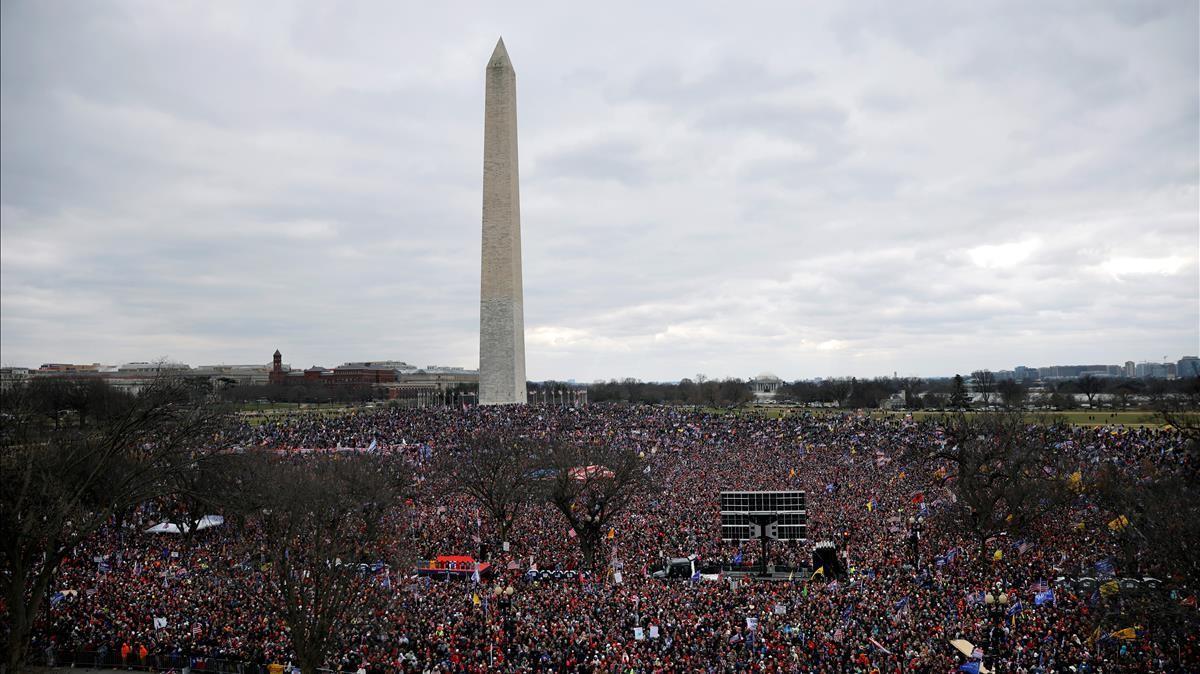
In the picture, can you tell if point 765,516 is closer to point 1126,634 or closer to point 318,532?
point 1126,634

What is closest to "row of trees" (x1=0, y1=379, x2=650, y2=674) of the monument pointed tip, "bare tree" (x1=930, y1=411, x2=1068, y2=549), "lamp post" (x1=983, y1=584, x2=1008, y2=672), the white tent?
the white tent

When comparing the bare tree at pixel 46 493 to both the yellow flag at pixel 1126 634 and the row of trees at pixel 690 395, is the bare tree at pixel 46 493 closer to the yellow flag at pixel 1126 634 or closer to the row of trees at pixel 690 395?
the yellow flag at pixel 1126 634

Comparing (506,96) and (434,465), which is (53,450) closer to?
(434,465)

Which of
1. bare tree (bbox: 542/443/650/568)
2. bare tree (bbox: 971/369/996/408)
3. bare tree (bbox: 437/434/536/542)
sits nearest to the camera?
bare tree (bbox: 542/443/650/568)

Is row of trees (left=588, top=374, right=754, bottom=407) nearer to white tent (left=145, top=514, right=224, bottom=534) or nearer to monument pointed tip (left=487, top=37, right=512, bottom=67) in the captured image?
monument pointed tip (left=487, top=37, right=512, bottom=67)

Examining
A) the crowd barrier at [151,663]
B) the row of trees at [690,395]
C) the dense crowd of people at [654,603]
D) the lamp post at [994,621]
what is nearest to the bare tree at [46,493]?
the crowd barrier at [151,663]

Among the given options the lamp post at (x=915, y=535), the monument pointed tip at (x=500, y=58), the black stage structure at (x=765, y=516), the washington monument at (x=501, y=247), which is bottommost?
the lamp post at (x=915, y=535)
